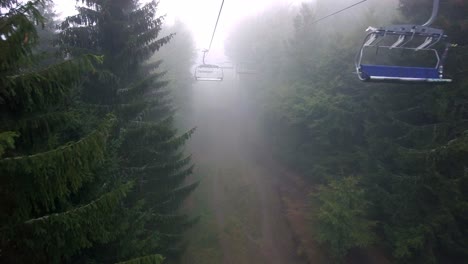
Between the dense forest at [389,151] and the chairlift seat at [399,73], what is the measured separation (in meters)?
0.94

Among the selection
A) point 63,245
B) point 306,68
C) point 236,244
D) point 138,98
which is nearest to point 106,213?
point 63,245

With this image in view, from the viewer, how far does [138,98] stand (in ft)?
37.8

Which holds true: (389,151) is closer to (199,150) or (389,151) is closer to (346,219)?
(346,219)

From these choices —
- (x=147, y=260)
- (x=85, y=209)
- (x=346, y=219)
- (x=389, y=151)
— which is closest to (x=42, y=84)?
(x=85, y=209)

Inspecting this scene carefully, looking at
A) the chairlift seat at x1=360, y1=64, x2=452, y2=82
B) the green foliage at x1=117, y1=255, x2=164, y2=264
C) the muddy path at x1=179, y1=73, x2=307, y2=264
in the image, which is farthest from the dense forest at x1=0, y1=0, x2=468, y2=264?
the chairlift seat at x1=360, y1=64, x2=452, y2=82

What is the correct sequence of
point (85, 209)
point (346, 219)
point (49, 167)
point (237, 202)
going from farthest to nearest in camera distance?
point (237, 202) < point (346, 219) < point (85, 209) < point (49, 167)

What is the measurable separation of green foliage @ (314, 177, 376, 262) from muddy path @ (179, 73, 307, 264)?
3.07 m

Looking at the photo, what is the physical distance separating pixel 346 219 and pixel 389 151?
401cm

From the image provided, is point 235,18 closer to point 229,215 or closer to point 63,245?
point 229,215

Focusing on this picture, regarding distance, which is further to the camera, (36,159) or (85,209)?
(85,209)

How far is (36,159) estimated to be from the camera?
381 cm

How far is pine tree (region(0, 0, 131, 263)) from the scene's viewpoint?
12.8 feet

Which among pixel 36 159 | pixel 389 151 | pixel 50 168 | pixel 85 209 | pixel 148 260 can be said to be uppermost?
pixel 36 159

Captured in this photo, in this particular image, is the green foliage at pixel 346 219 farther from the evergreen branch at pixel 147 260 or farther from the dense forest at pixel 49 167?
the evergreen branch at pixel 147 260
